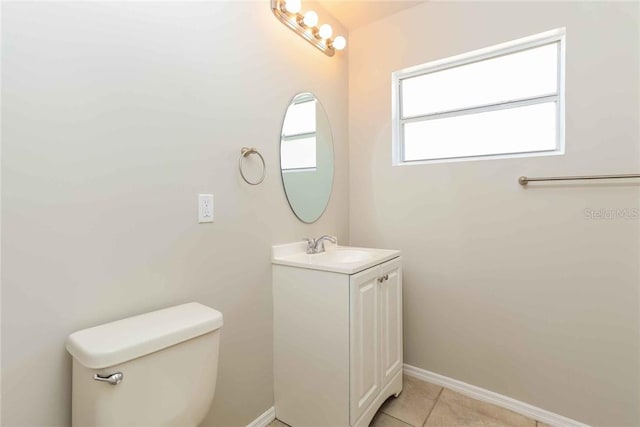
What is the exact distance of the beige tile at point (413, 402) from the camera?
1.59 m

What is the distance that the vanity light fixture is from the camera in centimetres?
159

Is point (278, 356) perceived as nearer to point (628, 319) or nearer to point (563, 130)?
point (628, 319)

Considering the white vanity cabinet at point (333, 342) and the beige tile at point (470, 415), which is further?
the beige tile at point (470, 415)

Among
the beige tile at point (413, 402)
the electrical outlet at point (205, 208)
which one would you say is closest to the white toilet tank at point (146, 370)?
the electrical outlet at point (205, 208)

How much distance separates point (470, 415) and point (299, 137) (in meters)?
1.83

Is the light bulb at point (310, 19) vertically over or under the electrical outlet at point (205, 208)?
over

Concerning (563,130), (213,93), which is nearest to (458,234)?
(563,130)

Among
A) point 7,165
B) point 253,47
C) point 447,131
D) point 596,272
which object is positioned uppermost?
point 253,47

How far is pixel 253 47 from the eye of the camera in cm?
147

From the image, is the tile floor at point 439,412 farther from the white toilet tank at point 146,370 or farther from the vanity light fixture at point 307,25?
the vanity light fixture at point 307,25

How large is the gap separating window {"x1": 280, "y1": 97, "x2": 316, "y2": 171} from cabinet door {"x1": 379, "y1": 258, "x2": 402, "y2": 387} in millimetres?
771

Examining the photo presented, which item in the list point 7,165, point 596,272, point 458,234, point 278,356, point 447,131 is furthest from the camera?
point 447,131

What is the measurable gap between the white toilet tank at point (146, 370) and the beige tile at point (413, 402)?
1.11 meters

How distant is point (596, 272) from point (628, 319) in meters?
0.24
